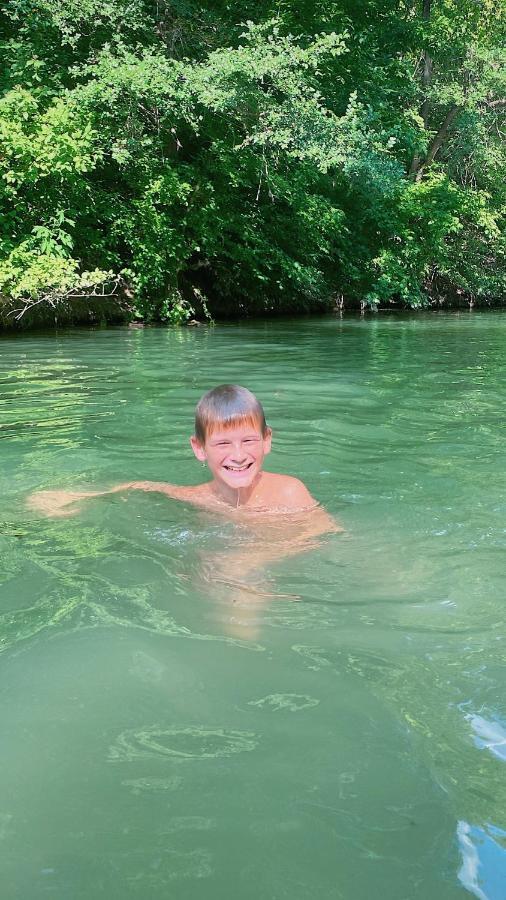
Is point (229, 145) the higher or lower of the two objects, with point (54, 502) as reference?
higher

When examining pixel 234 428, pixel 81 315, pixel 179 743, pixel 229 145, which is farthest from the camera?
pixel 229 145

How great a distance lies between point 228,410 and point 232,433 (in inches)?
4.7

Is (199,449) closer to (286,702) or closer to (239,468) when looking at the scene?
(239,468)

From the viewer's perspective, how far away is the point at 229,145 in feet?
63.6

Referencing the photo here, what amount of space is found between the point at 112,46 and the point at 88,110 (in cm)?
242

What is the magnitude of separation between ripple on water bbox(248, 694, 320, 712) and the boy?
1762mm

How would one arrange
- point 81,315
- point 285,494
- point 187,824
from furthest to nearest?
point 81,315, point 285,494, point 187,824

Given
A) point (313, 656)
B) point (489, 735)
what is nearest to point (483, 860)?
point (489, 735)

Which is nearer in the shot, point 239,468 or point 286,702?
point 286,702

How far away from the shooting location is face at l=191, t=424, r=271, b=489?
4.39 metres

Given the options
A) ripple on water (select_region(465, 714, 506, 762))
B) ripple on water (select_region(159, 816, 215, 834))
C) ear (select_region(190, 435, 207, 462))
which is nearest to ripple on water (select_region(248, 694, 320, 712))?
ripple on water (select_region(465, 714, 506, 762))

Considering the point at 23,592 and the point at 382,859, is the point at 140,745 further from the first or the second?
the point at 23,592

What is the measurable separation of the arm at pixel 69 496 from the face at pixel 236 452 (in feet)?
1.46

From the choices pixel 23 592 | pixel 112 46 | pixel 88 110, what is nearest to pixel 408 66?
pixel 112 46
